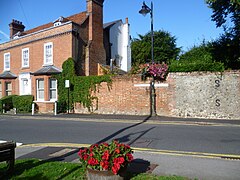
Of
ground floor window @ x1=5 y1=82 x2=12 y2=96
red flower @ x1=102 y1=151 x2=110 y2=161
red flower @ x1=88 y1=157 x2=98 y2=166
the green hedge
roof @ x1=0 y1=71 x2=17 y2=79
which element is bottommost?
red flower @ x1=88 y1=157 x2=98 y2=166

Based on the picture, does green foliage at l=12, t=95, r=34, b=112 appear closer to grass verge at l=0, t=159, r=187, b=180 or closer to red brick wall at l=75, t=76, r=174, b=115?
red brick wall at l=75, t=76, r=174, b=115

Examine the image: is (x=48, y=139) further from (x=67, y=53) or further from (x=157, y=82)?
(x=67, y=53)

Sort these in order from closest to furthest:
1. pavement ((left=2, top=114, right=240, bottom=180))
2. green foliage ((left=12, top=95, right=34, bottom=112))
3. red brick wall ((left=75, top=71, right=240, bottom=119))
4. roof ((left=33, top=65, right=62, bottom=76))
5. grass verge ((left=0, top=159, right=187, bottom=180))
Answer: grass verge ((left=0, top=159, right=187, bottom=180)) → pavement ((left=2, top=114, right=240, bottom=180)) → red brick wall ((left=75, top=71, right=240, bottom=119)) → roof ((left=33, top=65, right=62, bottom=76)) → green foliage ((left=12, top=95, right=34, bottom=112))

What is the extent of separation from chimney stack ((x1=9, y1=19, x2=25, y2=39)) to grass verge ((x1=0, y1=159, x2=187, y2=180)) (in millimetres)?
30054

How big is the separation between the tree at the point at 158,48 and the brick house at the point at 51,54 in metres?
19.1

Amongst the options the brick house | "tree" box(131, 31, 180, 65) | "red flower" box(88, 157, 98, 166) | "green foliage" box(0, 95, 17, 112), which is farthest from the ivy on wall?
"tree" box(131, 31, 180, 65)

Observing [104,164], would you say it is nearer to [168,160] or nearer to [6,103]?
[168,160]

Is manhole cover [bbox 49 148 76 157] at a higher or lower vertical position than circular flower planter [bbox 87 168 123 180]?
lower

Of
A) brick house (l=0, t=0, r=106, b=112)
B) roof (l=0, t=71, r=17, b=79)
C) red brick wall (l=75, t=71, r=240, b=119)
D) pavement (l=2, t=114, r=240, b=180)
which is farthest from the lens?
roof (l=0, t=71, r=17, b=79)

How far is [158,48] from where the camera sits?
44.0m

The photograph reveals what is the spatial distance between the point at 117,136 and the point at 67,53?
47.2ft

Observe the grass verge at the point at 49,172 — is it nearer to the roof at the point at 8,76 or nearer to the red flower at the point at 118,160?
the red flower at the point at 118,160

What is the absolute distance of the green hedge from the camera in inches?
631

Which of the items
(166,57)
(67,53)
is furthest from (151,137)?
(166,57)
